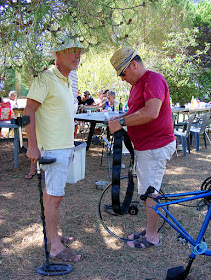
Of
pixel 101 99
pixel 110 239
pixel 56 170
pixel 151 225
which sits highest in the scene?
pixel 101 99

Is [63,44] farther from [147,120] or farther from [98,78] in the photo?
[98,78]

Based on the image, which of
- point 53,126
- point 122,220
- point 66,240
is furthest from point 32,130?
point 122,220

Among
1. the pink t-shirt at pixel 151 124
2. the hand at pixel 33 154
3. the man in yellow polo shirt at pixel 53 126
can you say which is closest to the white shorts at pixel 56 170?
the man in yellow polo shirt at pixel 53 126

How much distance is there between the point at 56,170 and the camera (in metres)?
2.31

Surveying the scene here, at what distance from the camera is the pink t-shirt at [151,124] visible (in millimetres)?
2385

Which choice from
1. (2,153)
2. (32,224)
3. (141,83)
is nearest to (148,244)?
(32,224)

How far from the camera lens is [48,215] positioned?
238cm

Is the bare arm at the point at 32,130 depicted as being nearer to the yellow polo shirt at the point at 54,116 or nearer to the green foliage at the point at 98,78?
the yellow polo shirt at the point at 54,116

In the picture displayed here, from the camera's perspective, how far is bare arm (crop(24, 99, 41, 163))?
216 centimetres

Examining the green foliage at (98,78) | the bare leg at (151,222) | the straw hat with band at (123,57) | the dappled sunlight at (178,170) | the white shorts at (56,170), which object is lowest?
the dappled sunlight at (178,170)

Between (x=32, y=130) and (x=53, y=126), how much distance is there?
179 mm

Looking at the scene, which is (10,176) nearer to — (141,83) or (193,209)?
(193,209)

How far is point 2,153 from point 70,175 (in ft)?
10.4

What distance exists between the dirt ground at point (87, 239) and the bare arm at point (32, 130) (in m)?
0.97
